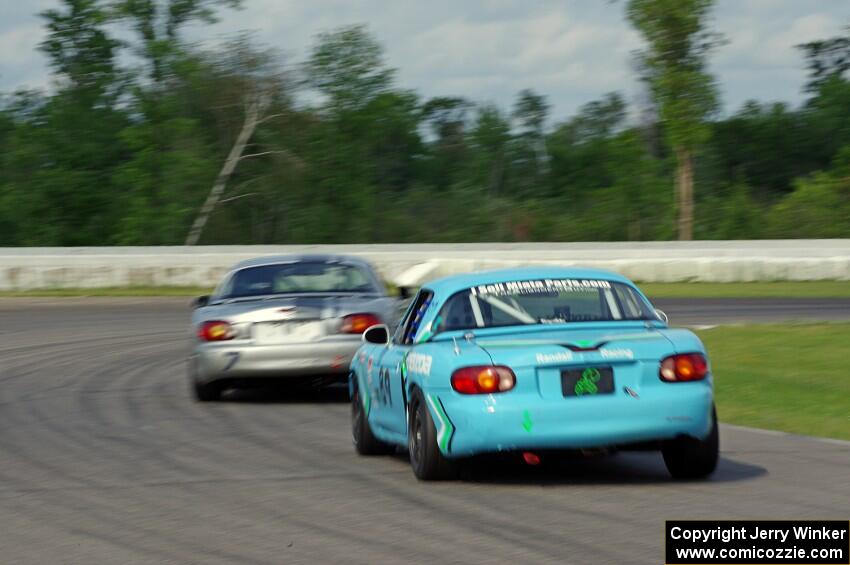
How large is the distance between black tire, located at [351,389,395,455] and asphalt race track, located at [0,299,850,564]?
0.12 m

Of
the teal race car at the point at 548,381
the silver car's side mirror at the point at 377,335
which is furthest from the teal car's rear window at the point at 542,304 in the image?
the silver car's side mirror at the point at 377,335

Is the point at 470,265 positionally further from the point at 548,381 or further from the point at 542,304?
the point at 548,381

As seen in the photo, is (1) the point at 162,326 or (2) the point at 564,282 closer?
(2) the point at 564,282

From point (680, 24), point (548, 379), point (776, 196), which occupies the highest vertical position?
point (680, 24)

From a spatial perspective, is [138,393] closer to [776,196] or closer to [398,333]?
[398,333]

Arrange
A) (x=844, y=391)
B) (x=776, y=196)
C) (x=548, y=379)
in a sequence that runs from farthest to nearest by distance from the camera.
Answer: (x=776, y=196)
(x=844, y=391)
(x=548, y=379)

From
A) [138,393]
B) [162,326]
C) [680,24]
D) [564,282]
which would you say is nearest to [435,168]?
[680,24]

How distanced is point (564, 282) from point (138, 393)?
21.9 ft

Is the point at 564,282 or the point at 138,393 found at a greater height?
the point at 564,282

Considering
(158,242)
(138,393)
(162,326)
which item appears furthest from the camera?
(158,242)

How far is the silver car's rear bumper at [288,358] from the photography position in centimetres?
1212

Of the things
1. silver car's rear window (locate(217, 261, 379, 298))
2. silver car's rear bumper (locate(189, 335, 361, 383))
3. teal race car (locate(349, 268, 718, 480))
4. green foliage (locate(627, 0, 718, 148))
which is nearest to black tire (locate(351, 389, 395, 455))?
teal race car (locate(349, 268, 718, 480))

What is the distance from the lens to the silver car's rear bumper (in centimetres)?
1212

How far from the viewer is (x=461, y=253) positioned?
38.8m
